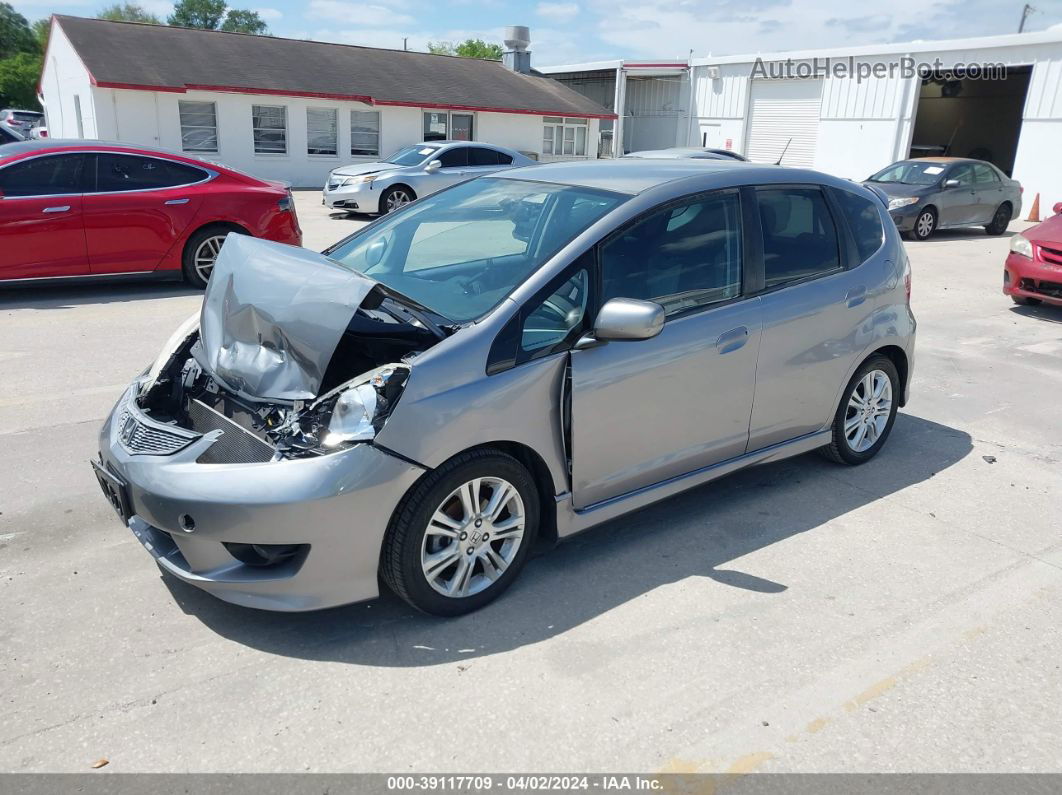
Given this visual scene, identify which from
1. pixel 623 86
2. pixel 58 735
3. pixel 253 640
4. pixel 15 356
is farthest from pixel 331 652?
pixel 623 86

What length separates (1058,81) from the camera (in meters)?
22.3

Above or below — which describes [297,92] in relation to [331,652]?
above

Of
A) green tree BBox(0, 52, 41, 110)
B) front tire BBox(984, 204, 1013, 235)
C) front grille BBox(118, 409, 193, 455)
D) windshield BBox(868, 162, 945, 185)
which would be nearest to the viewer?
front grille BBox(118, 409, 193, 455)

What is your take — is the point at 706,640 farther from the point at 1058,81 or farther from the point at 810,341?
the point at 1058,81

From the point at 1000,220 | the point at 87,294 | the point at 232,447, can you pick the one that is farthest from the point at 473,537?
the point at 1000,220

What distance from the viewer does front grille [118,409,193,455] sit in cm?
333

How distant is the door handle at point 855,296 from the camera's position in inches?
187

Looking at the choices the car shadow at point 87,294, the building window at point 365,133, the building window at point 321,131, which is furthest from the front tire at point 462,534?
the building window at point 365,133

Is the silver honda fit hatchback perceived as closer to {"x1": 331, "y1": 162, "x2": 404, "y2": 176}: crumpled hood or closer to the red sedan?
the red sedan

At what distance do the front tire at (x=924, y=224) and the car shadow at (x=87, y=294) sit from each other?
13418mm

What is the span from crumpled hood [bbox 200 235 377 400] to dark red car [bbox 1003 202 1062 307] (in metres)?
8.97

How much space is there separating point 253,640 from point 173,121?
2364cm

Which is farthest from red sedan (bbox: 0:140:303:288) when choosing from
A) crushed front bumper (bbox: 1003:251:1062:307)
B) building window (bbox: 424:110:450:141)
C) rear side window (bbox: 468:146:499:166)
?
building window (bbox: 424:110:450:141)

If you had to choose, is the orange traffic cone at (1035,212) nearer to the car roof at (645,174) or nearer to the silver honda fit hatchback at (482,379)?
the car roof at (645,174)
